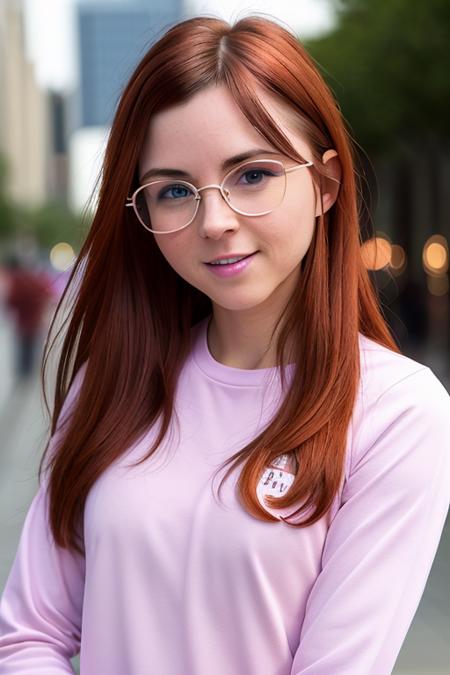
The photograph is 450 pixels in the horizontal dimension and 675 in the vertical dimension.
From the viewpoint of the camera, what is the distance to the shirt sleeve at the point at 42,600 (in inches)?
78.2

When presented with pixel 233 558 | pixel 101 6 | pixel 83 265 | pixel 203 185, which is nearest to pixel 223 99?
pixel 203 185

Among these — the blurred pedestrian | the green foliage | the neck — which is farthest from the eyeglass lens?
the green foliage

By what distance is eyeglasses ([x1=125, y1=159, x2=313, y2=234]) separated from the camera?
183 cm

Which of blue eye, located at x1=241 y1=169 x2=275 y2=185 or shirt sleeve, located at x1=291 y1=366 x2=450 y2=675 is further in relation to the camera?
blue eye, located at x1=241 y1=169 x2=275 y2=185

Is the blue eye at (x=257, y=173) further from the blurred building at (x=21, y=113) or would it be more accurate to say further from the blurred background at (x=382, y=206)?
the blurred building at (x=21, y=113)

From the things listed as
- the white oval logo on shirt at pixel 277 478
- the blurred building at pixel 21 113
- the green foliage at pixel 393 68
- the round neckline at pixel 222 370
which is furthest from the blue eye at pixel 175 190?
the blurred building at pixel 21 113

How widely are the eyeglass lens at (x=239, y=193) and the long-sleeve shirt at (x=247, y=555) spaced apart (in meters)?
0.30

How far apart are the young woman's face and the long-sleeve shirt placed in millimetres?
191

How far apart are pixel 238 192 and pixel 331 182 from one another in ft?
0.71

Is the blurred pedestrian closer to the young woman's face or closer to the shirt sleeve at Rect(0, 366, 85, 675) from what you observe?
the shirt sleeve at Rect(0, 366, 85, 675)

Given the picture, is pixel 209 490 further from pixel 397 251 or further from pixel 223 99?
pixel 397 251

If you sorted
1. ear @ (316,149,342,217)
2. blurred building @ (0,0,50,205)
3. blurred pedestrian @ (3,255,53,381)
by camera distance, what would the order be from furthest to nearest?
1. blurred building @ (0,0,50,205)
2. blurred pedestrian @ (3,255,53,381)
3. ear @ (316,149,342,217)

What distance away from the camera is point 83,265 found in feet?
7.26

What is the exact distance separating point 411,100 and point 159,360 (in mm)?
20823
